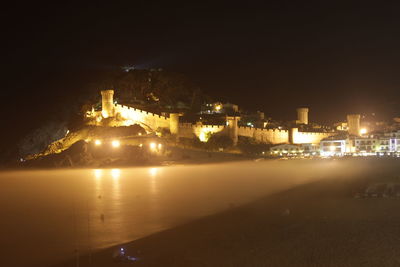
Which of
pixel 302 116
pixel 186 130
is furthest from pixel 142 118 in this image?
pixel 302 116

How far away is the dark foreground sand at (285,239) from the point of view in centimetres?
745

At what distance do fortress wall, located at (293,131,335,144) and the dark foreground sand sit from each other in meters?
34.4

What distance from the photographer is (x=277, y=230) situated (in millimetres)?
9789

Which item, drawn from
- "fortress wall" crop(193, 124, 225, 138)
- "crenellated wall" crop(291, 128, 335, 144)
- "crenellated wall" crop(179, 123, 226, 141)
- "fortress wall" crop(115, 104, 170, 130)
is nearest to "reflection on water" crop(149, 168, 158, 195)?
"crenellated wall" crop(179, 123, 226, 141)

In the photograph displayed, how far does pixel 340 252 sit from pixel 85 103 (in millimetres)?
43390

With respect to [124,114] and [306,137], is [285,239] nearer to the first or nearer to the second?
[124,114]

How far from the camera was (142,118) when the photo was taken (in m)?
40.9

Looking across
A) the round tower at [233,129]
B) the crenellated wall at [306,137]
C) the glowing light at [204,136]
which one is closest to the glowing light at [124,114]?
the glowing light at [204,136]

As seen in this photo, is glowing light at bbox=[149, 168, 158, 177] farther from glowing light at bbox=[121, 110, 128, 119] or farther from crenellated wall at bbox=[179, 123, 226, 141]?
glowing light at bbox=[121, 110, 128, 119]

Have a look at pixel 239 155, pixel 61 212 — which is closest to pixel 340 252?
pixel 61 212

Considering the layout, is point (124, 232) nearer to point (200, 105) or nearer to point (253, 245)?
point (253, 245)

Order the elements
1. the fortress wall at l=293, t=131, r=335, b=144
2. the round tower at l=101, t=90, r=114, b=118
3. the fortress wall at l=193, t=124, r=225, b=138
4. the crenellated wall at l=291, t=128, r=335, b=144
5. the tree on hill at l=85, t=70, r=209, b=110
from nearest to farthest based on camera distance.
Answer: the fortress wall at l=193, t=124, r=225, b=138 → the round tower at l=101, t=90, r=114, b=118 → the crenellated wall at l=291, t=128, r=335, b=144 → the fortress wall at l=293, t=131, r=335, b=144 → the tree on hill at l=85, t=70, r=209, b=110

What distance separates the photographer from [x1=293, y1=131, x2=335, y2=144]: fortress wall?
155 feet

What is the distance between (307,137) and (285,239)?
41143 mm
